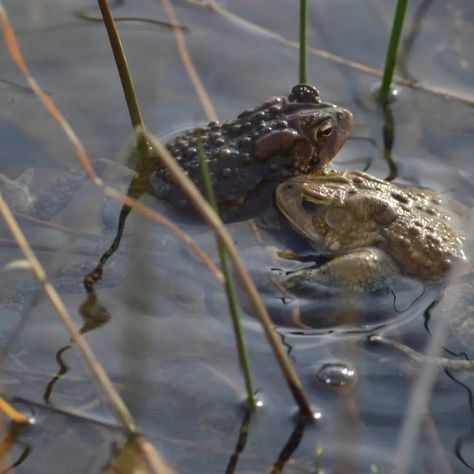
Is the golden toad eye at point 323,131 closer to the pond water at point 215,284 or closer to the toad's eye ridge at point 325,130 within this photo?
the toad's eye ridge at point 325,130

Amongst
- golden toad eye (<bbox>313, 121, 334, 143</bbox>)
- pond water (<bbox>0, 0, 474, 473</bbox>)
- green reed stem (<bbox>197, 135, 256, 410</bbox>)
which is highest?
green reed stem (<bbox>197, 135, 256, 410</bbox>)

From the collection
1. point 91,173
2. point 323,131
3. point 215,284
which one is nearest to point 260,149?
point 323,131

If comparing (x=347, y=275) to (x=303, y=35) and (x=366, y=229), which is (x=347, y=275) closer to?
(x=366, y=229)

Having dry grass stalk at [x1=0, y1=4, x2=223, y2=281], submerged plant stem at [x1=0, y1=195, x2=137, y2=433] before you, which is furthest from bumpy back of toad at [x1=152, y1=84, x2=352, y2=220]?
submerged plant stem at [x1=0, y1=195, x2=137, y2=433]

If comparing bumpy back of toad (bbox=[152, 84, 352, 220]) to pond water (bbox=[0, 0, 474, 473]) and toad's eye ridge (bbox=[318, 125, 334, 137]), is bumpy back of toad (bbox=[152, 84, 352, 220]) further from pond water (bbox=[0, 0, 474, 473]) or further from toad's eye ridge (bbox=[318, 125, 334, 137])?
pond water (bbox=[0, 0, 474, 473])

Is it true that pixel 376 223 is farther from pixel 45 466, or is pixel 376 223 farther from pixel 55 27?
pixel 55 27

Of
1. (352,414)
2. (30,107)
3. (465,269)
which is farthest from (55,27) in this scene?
(352,414)
